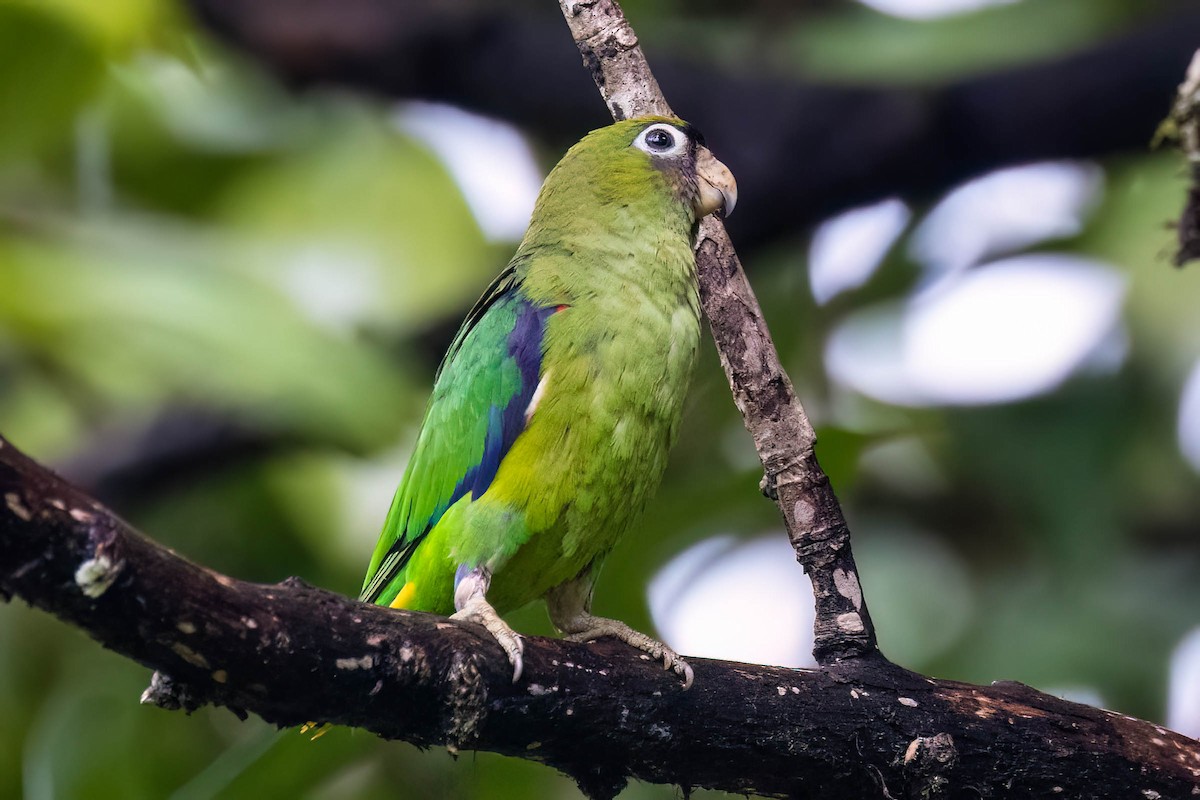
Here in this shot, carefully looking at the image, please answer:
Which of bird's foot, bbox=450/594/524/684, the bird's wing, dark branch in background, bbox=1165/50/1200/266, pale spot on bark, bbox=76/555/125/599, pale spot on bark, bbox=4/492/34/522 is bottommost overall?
pale spot on bark, bbox=76/555/125/599

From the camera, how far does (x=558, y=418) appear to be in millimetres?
A: 3234

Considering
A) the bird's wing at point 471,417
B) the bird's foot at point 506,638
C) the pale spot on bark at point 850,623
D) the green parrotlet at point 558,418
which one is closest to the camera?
the bird's foot at point 506,638

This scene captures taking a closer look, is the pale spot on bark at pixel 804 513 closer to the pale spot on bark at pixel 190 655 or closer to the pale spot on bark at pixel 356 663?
the pale spot on bark at pixel 356 663

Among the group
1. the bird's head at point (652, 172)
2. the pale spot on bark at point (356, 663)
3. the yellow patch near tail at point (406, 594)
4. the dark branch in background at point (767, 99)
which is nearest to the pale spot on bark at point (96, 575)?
the pale spot on bark at point (356, 663)

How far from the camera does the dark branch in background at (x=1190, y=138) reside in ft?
8.79

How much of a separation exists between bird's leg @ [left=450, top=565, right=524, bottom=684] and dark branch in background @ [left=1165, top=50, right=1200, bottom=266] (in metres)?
1.79

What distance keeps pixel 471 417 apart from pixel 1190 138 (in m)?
1.87

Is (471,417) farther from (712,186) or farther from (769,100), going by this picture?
(769,100)

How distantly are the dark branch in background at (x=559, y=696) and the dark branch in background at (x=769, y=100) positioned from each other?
2891mm

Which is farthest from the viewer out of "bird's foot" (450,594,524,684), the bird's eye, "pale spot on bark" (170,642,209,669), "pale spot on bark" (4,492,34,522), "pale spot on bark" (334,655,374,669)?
the bird's eye

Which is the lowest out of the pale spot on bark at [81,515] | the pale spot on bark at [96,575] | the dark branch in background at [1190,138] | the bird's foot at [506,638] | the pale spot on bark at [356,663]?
the pale spot on bark at [96,575]

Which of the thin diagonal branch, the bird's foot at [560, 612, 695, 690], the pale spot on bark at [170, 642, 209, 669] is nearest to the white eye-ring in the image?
the thin diagonal branch

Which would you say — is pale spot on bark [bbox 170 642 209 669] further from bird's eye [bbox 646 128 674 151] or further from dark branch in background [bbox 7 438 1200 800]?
bird's eye [bbox 646 128 674 151]

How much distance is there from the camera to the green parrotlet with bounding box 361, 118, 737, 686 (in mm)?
3207
